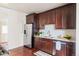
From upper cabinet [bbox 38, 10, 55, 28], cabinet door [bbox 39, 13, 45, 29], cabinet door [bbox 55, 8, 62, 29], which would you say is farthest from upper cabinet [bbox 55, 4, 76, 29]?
cabinet door [bbox 39, 13, 45, 29]

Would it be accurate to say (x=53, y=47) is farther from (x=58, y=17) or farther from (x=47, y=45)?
(x=58, y=17)

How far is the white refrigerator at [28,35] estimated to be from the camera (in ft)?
13.4

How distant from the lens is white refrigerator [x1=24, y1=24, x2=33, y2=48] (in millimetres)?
4082

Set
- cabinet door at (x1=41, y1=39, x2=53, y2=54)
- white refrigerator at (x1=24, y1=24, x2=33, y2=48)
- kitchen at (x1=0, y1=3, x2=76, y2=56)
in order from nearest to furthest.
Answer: kitchen at (x1=0, y1=3, x2=76, y2=56) < cabinet door at (x1=41, y1=39, x2=53, y2=54) < white refrigerator at (x1=24, y1=24, x2=33, y2=48)

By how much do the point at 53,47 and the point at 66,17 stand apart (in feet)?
3.52

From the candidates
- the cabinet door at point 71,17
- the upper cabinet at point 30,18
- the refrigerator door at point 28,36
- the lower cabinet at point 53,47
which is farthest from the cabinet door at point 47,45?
the upper cabinet at point 30,18

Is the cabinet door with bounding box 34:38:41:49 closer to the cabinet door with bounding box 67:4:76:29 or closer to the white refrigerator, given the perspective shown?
the white refrigerator

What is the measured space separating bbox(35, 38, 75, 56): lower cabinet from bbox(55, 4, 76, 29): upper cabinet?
558 mm

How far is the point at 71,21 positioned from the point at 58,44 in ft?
2.61

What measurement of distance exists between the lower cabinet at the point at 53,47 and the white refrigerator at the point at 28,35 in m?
0.28

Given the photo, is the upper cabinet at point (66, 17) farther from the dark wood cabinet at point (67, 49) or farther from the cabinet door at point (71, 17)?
the dark wood cabinet at point (67, 49)

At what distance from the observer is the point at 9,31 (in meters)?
3.51

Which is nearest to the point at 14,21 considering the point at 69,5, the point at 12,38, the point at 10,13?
the point at 10,13

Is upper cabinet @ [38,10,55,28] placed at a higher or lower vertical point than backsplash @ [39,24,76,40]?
higher
